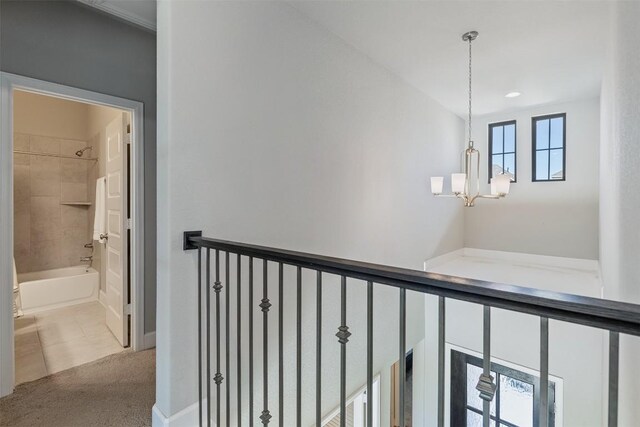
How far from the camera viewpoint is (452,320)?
4.46 metres

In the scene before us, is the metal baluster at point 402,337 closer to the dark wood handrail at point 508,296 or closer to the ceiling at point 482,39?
the dark wood handrail at point 508,296

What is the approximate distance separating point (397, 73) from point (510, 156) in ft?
10.3

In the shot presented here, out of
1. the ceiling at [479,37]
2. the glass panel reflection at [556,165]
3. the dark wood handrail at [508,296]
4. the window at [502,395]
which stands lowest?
the window at [502,395]

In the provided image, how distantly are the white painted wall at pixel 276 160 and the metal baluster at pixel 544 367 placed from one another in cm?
157

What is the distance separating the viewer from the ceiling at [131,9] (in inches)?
86.1

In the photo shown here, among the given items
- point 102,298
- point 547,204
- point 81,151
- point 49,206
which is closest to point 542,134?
point 547,204

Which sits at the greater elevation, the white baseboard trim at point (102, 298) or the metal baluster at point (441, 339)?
the metal baluster at point (441, 339)

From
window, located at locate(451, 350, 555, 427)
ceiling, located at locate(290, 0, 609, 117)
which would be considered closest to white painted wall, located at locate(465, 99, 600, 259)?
ceiling, located at locate(290, 0, 609, 117)

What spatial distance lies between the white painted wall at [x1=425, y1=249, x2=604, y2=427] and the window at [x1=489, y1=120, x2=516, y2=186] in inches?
65.0

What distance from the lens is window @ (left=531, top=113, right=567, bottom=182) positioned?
4.92 meters

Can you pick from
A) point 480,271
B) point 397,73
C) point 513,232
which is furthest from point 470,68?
point 513,232

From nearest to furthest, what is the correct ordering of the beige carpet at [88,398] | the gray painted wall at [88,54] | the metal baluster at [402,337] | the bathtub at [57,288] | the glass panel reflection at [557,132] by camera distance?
the metal baluster at [402,337] → the beige carpet at [88,398] → the gray painted wall at [88,54] → the bathtub at [57,288] → the glass panel reflection at [557,132]

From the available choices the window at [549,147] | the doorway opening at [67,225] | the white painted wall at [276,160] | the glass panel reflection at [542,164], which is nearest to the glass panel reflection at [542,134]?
the window at [549,147]

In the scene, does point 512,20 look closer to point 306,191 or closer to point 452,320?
point 306,191
